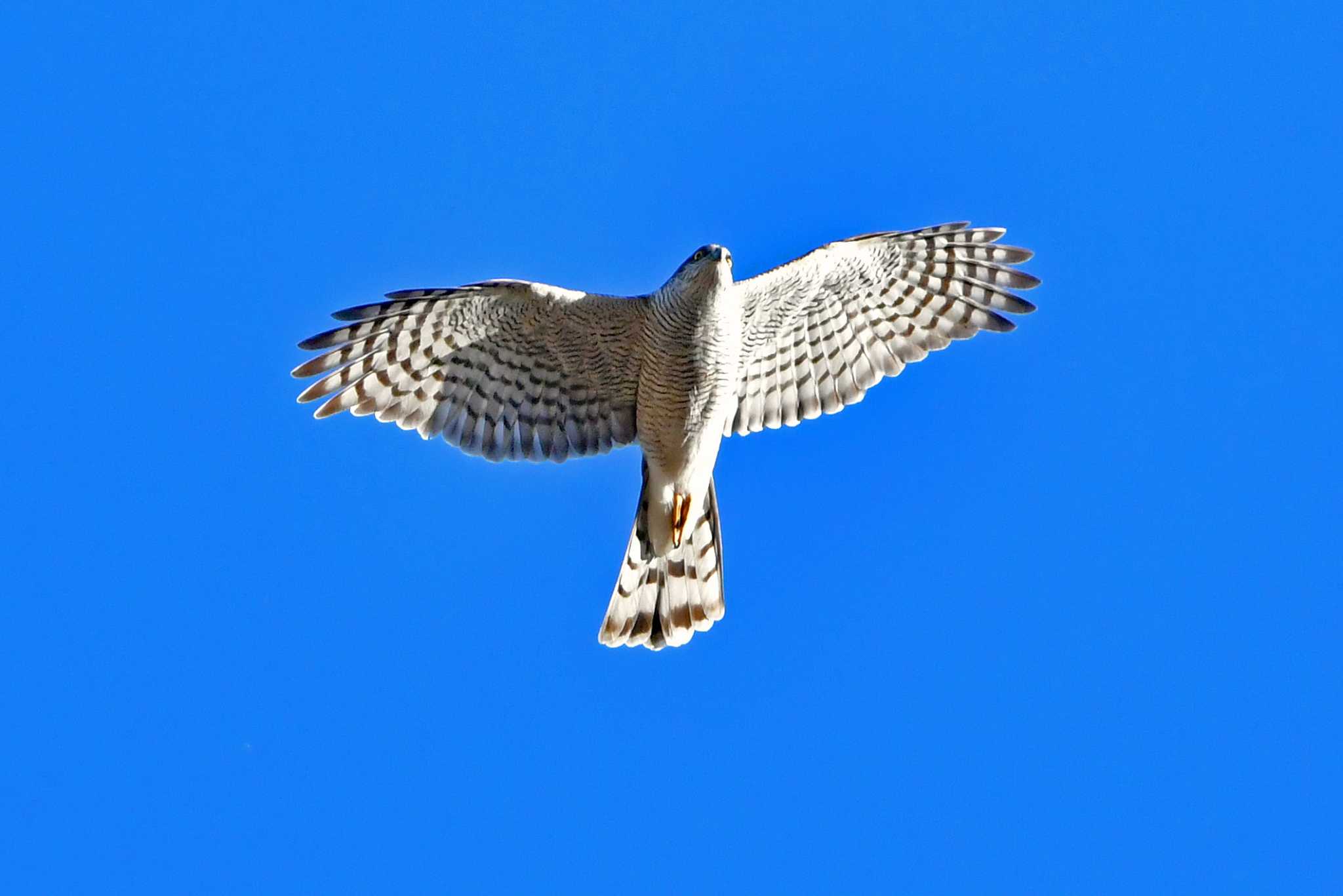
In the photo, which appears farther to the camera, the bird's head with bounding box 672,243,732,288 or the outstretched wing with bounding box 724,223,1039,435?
the outstretched wing with bounding box 724,223,1039,435

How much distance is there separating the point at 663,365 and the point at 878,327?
69.6 inches

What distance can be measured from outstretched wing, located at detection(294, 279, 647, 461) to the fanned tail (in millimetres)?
935

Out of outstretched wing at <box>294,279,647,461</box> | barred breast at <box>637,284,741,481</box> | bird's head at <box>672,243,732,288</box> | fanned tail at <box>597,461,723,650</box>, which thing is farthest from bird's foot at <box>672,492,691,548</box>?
bird's head at <box>672,243,732,288</box>

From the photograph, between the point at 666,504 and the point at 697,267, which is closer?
the point at 697,267

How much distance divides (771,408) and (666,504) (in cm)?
105

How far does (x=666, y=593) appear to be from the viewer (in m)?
12.3

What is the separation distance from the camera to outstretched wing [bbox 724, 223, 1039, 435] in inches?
468

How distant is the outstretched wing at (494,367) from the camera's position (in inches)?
444

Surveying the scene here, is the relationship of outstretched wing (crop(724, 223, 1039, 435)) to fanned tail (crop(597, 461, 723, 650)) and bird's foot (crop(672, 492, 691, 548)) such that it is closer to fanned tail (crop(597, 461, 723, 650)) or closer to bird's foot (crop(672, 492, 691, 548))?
bird's foot (crop(672, 492, 691, 548))

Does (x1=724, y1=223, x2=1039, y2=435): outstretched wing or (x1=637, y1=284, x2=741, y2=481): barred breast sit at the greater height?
(x1=724, y1=223, x2=1039, y2=435): outstretched wing

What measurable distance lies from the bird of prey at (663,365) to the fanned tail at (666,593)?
1 cm

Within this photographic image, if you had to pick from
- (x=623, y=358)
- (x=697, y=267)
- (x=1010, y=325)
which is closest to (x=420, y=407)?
(x=623, y=358)

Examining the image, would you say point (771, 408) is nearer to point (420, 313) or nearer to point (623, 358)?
point (623, 358)

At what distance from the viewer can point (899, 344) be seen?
39.2ft
